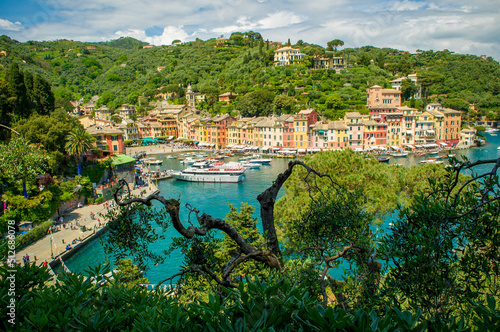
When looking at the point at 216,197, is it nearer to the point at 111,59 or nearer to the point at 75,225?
the point at 75,225

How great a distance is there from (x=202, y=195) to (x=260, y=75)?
5662 centimetres

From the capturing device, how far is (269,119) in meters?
60.1

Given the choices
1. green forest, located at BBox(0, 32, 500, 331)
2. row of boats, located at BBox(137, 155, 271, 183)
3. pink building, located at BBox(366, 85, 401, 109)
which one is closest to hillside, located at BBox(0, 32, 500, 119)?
pink building, located at BBox(366, 85, 401, 109)

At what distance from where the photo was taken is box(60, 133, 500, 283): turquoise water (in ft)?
58.5

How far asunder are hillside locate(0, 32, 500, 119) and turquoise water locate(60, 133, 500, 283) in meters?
25.4

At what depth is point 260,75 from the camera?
84.1 m

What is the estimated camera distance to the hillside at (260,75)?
75.8 m

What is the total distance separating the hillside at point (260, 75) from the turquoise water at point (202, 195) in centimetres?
2543

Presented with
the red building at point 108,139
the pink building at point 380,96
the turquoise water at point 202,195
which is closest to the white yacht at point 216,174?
the turquoise water at point 202,195

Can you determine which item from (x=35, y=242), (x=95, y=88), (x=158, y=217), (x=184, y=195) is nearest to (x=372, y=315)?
(x=158, y=217)

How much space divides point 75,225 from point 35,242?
3.13 metres

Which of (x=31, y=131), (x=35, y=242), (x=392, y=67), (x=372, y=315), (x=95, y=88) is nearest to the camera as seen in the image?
(x=372, y=315)

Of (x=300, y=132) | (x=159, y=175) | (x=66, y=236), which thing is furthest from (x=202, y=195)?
(x=300, y=132)

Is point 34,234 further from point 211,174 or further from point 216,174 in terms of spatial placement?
point 211,174
